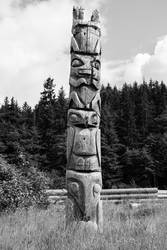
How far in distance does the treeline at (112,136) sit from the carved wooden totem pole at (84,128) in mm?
29708

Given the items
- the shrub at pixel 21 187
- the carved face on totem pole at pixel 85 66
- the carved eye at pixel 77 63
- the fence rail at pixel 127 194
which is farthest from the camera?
the fence rail at pixel 127 194

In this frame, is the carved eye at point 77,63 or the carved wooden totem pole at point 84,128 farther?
the carved eye at point 77,63

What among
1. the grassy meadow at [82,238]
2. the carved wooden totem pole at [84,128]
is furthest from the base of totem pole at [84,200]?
the grassy meadow at [82,238]

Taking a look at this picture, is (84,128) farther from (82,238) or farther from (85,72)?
(82,238)

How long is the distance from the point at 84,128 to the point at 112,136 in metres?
43.1

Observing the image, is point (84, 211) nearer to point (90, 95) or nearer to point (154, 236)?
point (154, 236)

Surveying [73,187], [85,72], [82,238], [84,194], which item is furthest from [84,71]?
[82,238]

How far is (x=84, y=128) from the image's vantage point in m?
7.40

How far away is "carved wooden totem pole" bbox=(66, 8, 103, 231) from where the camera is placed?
6.95m

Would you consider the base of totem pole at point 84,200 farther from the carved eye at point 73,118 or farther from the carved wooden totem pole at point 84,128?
the carved eye at point 73,118

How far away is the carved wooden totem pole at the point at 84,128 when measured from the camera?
22.8ft

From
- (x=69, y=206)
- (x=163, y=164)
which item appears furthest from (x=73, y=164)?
(x=163, y=164)

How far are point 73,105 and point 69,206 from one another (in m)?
2.14

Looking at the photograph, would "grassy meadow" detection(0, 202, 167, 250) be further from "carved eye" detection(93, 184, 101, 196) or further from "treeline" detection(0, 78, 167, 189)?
"treeline" detection(0, 78, 167, 189)
